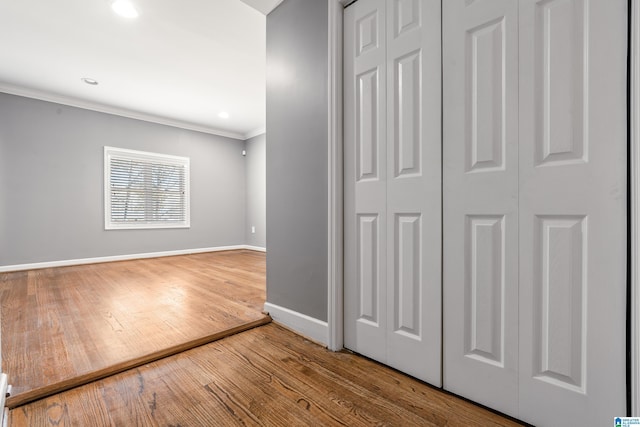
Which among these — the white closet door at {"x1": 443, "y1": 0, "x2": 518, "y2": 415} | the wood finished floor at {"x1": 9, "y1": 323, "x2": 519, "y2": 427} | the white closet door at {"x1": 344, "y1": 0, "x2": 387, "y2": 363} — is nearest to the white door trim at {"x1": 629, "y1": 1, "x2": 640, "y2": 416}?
the white closet door at {"x1": 443, "y1": 0, "x2": 518, "y2": 415}

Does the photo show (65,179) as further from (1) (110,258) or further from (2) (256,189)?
(2) (256,189)

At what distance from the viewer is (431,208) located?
1.25 metres

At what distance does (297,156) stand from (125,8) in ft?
6.30

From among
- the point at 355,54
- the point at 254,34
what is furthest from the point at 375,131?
the point at 254,34

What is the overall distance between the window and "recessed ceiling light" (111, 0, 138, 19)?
2.75 m

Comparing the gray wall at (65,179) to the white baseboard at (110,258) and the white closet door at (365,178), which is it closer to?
the white baseboard at (110,258)

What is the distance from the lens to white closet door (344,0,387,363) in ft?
4.67

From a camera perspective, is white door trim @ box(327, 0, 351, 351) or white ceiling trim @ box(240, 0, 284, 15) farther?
white ceiling trim @ box(240, 0, 284, 15)

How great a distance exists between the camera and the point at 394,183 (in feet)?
4.51

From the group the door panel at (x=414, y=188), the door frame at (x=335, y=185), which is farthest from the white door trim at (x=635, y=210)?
the door frame at (x=335, y=185)

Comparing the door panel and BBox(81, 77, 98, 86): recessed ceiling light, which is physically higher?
BBox(81, 77, 98, 86): recessed ceiling light

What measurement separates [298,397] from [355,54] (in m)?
1.70

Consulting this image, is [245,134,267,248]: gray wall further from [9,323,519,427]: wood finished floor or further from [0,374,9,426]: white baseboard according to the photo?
[0,374,9,426]: white baseboard

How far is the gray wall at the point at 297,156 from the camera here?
5.56 feet
